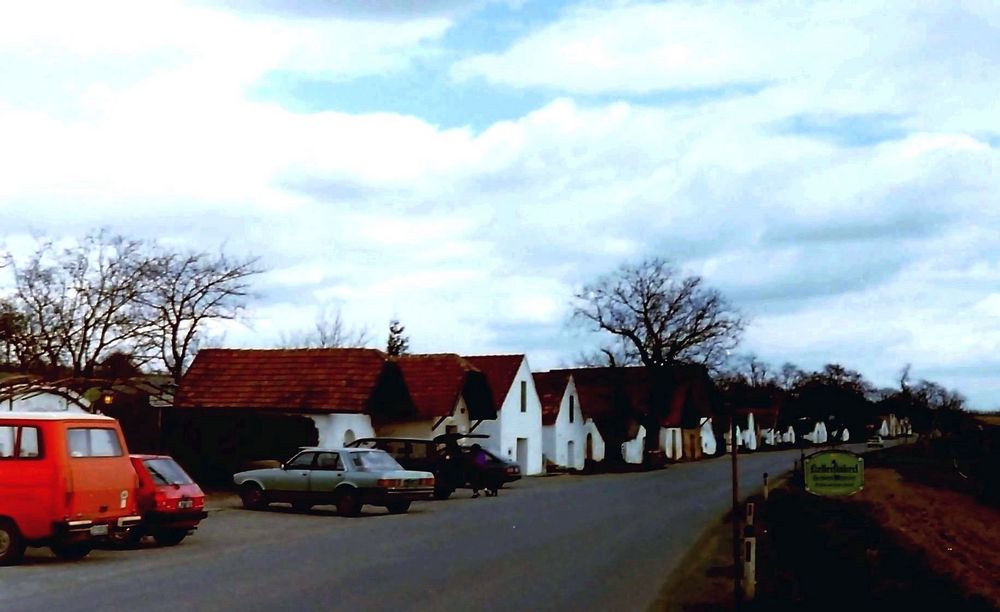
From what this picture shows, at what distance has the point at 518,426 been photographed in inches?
2343

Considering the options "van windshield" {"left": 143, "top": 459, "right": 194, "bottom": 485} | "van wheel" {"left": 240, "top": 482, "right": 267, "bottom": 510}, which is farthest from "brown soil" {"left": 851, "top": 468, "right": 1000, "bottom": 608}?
"van wheel" {"left": 240, "top": 482, "right": 267, "bottom": 510}

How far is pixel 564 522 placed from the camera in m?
25.5

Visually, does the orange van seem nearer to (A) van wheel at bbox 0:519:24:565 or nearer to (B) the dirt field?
(A) van wheel at bbox 0:519:24:565

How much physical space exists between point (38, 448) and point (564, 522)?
11865mm

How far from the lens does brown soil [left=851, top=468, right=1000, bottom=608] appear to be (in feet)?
60.2

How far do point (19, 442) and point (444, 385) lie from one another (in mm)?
34554

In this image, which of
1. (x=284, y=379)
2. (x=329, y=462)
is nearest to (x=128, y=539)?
(x=329, y=462)

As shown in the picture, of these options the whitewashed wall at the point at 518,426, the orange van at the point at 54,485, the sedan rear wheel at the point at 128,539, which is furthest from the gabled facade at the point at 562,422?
the orange van at the point at 54,485

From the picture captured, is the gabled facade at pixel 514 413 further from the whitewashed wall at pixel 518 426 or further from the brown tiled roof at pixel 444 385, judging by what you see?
the brown tiled roof at pixel 444 385

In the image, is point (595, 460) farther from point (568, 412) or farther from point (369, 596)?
point (369, 596)

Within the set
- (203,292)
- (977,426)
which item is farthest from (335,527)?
(977,426)

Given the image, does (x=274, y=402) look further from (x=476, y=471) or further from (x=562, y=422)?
(x=562, y=422)

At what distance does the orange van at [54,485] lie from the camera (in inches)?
648

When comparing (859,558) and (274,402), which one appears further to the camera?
(274,402)
